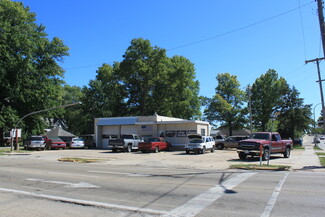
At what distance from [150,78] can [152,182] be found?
134 feet

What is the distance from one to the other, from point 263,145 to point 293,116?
107ft

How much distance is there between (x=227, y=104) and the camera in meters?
Result: 54.5

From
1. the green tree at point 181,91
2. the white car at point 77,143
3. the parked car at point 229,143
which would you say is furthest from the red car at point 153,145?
the green tree at point 181,91

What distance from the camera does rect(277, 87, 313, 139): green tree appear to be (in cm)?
4934

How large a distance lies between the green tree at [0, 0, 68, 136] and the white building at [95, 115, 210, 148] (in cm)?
1233

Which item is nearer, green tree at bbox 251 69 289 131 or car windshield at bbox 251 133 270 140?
car windshield at bbox 251 133 270 140

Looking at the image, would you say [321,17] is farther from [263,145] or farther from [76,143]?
[76,143]

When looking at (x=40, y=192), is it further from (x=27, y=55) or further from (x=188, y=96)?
(x=188, y=96)

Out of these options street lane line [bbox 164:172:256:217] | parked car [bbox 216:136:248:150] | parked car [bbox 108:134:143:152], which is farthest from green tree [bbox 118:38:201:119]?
street lane line [bbox 164:172:256:217]

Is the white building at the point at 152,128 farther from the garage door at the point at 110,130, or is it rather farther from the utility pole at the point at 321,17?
the utility pole at the point at 321,17

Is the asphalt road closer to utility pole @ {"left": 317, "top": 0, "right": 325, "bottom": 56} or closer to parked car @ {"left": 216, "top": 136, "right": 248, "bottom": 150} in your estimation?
utility pole @ {"left": 317, "top": 0, "right": 325, "bottom": 56}

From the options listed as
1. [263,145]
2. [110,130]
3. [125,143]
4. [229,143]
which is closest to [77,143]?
[110,130]

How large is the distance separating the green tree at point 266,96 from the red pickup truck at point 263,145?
102ft

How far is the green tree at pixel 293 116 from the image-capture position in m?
49.3
